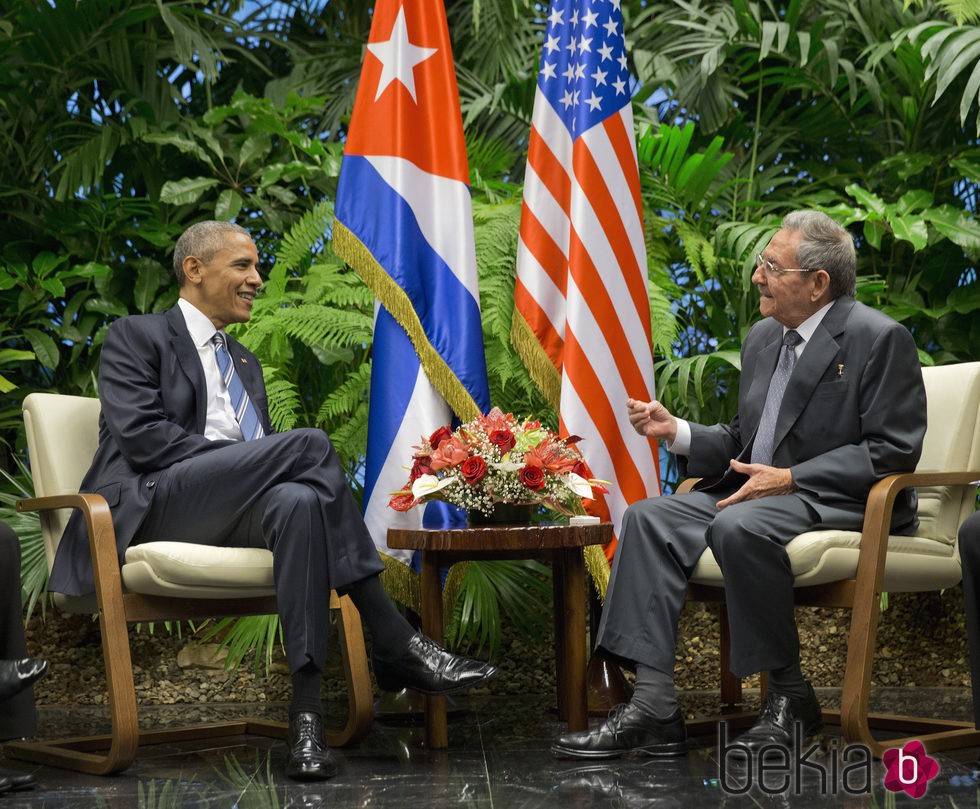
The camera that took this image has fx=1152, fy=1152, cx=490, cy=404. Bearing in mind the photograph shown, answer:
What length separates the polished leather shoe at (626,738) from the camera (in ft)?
8.96

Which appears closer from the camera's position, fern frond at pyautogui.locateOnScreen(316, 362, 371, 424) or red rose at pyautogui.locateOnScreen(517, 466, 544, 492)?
red rose at pyautogui.locateOnScreen(517, 466, 544, 492)

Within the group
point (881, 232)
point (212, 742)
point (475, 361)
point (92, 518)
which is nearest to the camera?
point (92, 518)

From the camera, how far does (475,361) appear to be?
3.75 metres

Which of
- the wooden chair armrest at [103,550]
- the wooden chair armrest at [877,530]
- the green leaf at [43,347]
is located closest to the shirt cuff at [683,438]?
the wooden chair armrest at [877,530]

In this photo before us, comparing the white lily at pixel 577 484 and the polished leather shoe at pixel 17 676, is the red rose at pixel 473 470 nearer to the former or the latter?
the white lily at pixel 577 484

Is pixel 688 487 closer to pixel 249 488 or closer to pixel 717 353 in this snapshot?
pixel 717 353

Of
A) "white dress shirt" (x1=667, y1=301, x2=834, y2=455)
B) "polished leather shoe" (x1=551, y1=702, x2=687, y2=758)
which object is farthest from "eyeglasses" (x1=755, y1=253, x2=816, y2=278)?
"polished leather shoe" (x1=551, y1=702, x2=687, y2=758)

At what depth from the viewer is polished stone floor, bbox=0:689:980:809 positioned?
2334 millimetres

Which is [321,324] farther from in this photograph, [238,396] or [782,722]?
[782,722]

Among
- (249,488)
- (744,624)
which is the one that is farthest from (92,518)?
(744,624)

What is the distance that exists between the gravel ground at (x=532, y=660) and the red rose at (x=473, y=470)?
130 cm

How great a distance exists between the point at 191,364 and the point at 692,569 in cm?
147

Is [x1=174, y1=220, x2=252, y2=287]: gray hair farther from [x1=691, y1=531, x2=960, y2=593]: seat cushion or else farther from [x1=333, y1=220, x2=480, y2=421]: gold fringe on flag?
[x1=691, y1=531, x2=960, y2=593]: seat cushion

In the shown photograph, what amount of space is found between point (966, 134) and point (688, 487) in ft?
8.26
